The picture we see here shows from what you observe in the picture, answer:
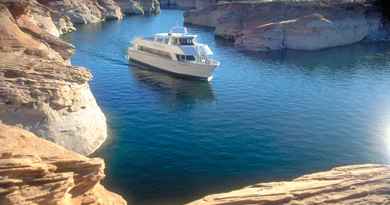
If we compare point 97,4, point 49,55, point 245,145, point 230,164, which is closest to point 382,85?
point 245,145

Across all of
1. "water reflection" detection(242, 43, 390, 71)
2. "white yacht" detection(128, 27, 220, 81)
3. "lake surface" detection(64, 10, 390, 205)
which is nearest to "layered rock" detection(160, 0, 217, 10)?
"water reflection" detection(242, 43, 390, 71)

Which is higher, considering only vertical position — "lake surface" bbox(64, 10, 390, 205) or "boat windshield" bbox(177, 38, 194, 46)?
"boat windshield" bbox(177, 38, 194, 46)

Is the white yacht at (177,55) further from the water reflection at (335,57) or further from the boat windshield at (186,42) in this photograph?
the water reflection at (335,57)

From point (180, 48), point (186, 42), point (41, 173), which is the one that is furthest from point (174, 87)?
point (41, 173)

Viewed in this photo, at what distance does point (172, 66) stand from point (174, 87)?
6406 mm

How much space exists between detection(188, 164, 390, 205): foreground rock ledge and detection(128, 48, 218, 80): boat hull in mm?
40475

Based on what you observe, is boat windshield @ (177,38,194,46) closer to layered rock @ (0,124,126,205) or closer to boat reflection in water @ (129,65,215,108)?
boat reflection in water @ (129,65,215,108)

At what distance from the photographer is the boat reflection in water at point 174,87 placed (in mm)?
56000

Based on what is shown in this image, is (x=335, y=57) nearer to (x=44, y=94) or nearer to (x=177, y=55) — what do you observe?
(x=177, y=55)

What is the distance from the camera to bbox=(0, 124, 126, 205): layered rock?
65.0 feet

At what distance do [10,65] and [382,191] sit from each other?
2480 cm

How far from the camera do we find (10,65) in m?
35.4

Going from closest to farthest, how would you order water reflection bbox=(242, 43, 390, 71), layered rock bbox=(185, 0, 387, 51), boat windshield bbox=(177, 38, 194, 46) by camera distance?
1. boat windshield bbox=(177, 38, 194, 46)
2. water reflection bbox=(242, 43, 390, 71)
3. layered rock bbox=(185, 0, 387, 51)

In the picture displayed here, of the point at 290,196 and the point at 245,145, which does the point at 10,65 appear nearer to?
the point at 245,145
